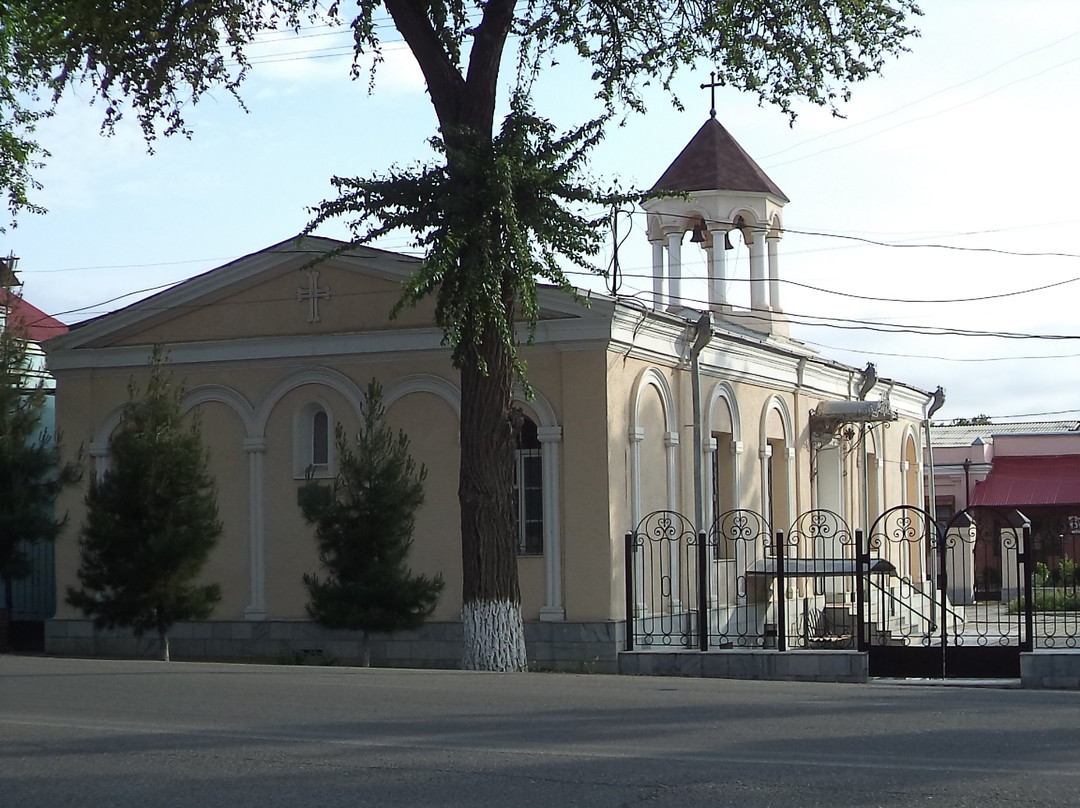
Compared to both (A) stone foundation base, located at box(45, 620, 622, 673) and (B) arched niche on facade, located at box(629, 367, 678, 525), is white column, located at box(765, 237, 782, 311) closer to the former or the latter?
(B) arched niche on facade, located at box(629, 367, 678, 525)

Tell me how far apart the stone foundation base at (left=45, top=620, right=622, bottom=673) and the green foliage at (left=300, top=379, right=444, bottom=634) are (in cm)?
180

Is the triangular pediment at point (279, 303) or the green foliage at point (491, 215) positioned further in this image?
the triangular pediment at point (279, 303)

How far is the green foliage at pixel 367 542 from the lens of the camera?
19.9 meters

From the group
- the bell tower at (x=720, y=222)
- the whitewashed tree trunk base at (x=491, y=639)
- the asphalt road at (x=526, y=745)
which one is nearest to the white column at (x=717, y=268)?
the bell tower at (x=720, y=222)

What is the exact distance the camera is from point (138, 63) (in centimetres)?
1859

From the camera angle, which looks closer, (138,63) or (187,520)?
(138,63)

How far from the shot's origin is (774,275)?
1156 inches

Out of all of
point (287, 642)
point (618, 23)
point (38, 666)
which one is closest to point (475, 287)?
point (618, 23)

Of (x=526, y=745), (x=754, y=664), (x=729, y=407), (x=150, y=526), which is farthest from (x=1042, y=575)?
(x=526, y=745)

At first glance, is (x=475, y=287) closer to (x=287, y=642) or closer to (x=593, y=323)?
(x=593, y=323)

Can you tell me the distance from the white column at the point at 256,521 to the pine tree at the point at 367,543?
121 inches

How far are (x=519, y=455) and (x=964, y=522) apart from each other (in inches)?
256

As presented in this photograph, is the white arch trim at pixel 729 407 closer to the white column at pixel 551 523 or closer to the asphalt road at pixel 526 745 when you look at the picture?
the white column at pixel 551 523

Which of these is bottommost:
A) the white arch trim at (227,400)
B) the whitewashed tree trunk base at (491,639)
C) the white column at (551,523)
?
the whitewashed tree trunk base at (491,639)
